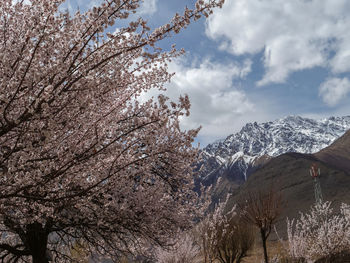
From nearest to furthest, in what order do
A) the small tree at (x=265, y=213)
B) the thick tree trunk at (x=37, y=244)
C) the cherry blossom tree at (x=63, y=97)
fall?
the cherry blossom tree at (x=63, y=97)
the thick tree trunk at (x=37, y=244)
the small tree at (x=265, y=213)

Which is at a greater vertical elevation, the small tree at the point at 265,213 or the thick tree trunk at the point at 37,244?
the small tree at the point at 265,213

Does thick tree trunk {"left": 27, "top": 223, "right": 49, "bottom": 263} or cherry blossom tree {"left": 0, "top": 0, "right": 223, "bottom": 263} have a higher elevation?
cherry blossom tree {"left": 0, "top": 0, "right": 223, "bottom": 263}

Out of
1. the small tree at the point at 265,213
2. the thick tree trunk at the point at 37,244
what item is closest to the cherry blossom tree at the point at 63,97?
the thick tree trunk at the point at 37,244

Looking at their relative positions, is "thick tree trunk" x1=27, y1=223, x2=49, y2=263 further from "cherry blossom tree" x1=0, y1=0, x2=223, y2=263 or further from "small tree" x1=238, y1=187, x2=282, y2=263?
"small tree" x1=238, y1=187, x2=282, y2=263

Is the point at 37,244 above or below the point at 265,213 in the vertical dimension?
below

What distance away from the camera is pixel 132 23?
13.1 feet

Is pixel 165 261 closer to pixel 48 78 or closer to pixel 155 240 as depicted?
pixel 155 240

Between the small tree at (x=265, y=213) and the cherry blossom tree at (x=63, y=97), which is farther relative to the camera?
the small tree at (x=265, y=213)

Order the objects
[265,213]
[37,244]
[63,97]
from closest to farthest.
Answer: [63,97] → [37,244] → [265,213]

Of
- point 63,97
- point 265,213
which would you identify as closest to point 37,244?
point 63,97

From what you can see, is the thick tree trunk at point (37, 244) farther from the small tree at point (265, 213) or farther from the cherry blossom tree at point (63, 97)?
the small tree at point (265, 213)

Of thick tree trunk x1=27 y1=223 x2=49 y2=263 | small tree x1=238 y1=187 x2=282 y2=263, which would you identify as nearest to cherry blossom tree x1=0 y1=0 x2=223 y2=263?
thick tree trunk x1=27 y1=223 x2=49 y2=263

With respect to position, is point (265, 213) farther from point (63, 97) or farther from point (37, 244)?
point (63, 97)

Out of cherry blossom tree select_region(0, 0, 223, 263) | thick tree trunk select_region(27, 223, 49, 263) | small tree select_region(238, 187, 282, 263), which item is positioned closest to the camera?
cherry blossom tree select_region(0, 0, 223, 263)
